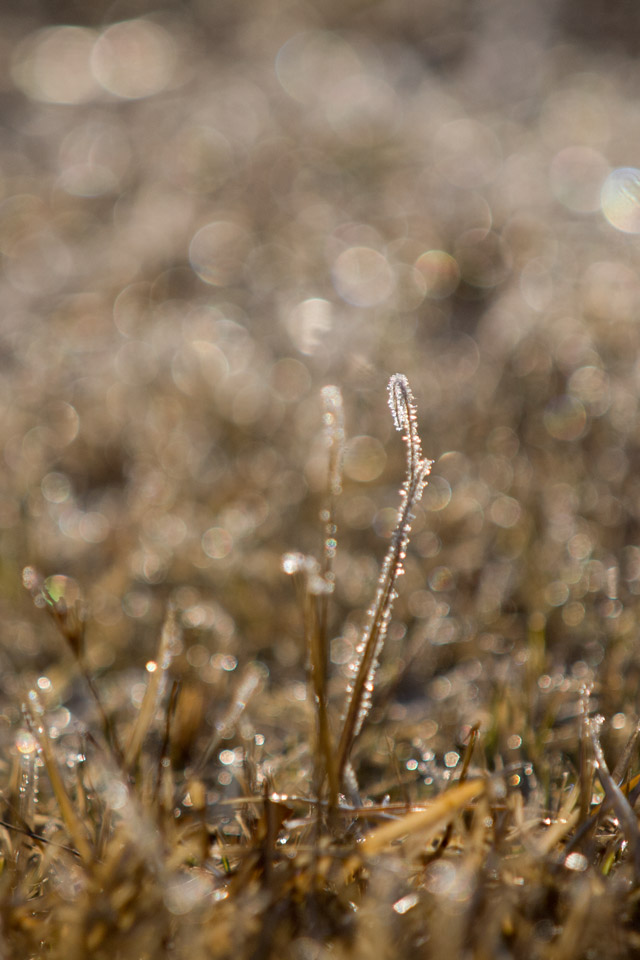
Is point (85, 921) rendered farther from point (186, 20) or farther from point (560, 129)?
point (186, 20)

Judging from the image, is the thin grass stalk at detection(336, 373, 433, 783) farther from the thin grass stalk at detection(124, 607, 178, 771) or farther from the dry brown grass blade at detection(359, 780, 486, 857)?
the thin grass stalk at detection(124, 607, 178, 771)

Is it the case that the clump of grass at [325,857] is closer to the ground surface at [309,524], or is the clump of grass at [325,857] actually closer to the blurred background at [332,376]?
the ground surface at [309,524]

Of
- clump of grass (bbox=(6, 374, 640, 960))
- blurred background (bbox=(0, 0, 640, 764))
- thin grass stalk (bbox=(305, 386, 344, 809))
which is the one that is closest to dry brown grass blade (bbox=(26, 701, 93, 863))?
clump of grass (bbox=(6, 374, 640, 960))

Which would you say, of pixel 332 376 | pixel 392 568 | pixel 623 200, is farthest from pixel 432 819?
pixel 623 200

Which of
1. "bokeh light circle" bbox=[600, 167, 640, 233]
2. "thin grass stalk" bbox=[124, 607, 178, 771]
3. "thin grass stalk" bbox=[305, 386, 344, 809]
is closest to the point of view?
"thin grass stalk" bbox=[305, 386, 344, 809]

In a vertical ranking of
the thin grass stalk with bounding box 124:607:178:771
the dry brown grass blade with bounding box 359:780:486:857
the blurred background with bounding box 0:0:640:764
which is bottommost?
the blurred background with bounding box 0:0:640:764

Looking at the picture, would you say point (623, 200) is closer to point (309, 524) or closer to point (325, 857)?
point (309, 524)

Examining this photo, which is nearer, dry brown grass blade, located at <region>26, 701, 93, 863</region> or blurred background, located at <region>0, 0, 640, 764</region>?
dry brown grass blade, located at <region>26, 701, 93, 863</region>

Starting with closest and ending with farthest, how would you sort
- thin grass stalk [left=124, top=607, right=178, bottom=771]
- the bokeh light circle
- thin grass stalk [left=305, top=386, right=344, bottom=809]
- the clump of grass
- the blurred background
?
the clump of grass, thin grass stalk [left=305, top=386, right=344, bottom=809], thin grass stalk [left=124, top=607, right=178, bottom=771], the blurred background, the bokeh light circle
